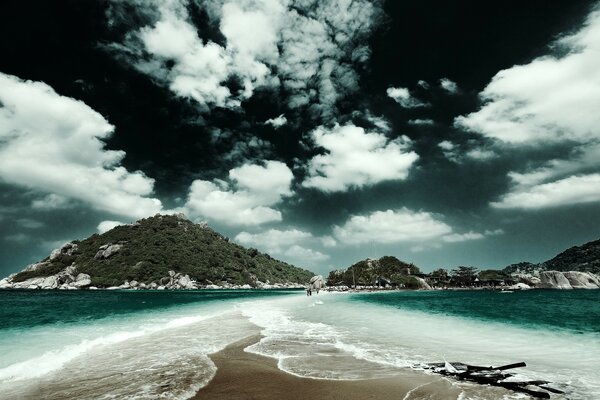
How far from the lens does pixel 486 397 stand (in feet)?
28.0

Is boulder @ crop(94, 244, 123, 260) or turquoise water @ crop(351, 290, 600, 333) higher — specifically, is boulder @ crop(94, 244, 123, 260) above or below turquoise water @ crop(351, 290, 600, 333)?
above

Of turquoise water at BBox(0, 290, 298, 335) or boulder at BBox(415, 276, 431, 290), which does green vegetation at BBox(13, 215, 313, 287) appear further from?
boulder at BBox(415, 276, 431, 290)

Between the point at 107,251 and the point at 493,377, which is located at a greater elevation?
the point at 107,251

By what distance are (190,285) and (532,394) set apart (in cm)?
18350

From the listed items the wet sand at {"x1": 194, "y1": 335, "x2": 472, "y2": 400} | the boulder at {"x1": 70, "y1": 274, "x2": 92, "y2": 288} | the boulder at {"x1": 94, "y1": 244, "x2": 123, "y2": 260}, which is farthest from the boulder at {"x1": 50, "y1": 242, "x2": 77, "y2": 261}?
the wet sand at {"x1": 194, "y1": 335, "x2": 472, "y2": 400}

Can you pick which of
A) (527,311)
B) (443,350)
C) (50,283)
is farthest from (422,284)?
(50,283)

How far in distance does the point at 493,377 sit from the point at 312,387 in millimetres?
5705

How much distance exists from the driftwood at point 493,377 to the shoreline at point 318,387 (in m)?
0.46

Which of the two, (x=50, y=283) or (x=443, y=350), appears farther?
(x=50, y=283)

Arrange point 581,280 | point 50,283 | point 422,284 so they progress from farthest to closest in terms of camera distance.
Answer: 1. point 422,284
2. point 581,280
3. point 50,283

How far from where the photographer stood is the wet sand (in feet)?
28.6

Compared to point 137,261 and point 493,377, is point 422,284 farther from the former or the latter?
point 493,377

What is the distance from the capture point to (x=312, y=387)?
950cm

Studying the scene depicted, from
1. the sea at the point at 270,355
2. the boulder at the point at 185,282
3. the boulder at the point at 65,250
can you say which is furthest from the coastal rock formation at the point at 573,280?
the boulder at the point at 65,250
